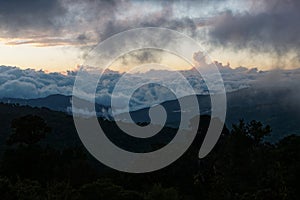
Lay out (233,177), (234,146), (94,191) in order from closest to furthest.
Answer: (94,191), (233,177), (234,146)

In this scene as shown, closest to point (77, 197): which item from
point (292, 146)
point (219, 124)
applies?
point (292, 146)

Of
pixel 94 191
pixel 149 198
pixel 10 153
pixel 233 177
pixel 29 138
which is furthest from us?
pixel 29 138

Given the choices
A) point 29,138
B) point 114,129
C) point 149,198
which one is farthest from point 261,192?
point 114,129

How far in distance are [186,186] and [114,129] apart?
326 feet

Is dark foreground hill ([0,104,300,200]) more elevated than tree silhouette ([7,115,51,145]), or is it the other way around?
tree silhouette ([7,115,51,145])

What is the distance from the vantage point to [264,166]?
59969 millimetres

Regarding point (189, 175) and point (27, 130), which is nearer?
point (189, 175)

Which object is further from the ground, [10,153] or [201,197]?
[10,153]

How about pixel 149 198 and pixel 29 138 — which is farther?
pixel 29 138

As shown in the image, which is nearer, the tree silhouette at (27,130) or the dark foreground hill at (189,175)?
the dark foreground hill at (189,175)

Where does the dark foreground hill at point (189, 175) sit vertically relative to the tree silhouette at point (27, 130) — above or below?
below

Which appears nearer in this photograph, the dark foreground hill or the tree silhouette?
the dark foreground hill

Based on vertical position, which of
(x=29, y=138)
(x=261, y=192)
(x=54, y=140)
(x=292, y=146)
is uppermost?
(x=54, y=140)

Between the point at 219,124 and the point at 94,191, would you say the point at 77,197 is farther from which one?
the point at 219,124
